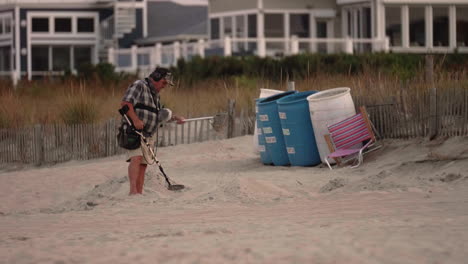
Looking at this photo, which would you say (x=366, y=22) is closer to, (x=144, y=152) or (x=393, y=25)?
(x=393, y=25)

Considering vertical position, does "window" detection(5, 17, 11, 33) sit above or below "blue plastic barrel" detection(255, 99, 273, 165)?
above

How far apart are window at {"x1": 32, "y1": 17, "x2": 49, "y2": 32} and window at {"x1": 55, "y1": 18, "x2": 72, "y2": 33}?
54cm

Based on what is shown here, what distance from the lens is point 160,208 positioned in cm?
1059

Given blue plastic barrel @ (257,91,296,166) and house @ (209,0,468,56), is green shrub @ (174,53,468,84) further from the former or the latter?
blue plastic barrel @ (257,91,296,166)

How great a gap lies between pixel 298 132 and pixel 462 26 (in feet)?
86.5

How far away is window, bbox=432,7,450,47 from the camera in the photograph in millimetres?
39688

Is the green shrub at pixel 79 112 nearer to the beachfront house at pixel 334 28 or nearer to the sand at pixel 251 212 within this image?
the sand at pixel 251 212

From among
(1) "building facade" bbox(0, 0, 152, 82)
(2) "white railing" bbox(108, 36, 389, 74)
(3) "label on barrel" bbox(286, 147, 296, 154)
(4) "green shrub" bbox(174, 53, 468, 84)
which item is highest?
(1) "building facade" bbox(0, 0, 152, 82)

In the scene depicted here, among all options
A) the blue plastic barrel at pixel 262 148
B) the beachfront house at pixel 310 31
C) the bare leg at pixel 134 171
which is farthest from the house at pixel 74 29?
the bare leg at pixel 134 171

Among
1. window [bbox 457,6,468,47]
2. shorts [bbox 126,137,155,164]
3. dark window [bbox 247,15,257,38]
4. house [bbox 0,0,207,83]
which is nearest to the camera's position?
shorts [bbox 126,137,155,164]

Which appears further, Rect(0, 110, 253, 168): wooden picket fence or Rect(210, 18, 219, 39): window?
Rect(210, 18, 219, 39): window

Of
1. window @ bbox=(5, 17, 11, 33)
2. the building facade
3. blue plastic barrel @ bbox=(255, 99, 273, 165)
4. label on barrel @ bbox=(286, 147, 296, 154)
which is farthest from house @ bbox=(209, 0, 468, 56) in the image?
label on barrel @ bbox=(286, 147, 296, 154)

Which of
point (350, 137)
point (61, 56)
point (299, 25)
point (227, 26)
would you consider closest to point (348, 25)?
point (299, 25)

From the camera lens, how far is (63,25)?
59781mm
